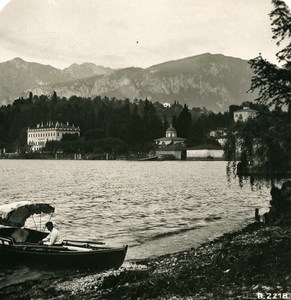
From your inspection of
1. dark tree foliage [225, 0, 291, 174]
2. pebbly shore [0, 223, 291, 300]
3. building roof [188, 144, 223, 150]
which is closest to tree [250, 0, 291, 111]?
dark tree foliage [225, 0, 291, 174]

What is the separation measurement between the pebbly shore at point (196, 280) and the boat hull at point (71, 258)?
446 mm

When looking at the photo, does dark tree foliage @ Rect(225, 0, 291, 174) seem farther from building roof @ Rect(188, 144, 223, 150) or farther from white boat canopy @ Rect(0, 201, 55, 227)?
building roof @ Rect(188, 144, 223, 150)

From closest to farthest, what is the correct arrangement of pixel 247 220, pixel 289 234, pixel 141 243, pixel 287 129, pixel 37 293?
pixel 37 293 < pixel 289 234 < pixel 287 129 < pixel 141 243 < pixel 247 220

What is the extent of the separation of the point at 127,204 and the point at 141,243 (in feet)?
71.9

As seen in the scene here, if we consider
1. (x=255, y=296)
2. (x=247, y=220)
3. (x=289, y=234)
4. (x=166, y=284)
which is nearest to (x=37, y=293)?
(x=166, y=284)

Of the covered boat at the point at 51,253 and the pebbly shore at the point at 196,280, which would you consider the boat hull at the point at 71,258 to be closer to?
the covered boat at the point at 51,253

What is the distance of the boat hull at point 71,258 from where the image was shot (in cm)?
1842

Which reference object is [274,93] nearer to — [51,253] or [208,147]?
[51,253]

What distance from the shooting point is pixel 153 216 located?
38844 mm

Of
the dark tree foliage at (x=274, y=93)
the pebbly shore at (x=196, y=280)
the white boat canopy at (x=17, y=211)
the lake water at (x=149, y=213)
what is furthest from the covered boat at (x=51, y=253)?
the dark tree foliage at (x=274, y=93)

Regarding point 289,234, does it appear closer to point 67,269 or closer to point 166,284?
point 166,284

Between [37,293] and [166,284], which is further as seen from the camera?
[37,293]

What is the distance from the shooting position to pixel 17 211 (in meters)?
21.3

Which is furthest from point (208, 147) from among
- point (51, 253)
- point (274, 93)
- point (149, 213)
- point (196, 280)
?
point (196, 280)
